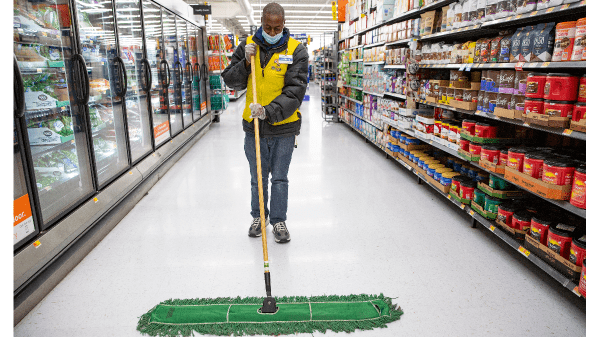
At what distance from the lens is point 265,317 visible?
1.97m

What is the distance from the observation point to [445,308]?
2.15 m

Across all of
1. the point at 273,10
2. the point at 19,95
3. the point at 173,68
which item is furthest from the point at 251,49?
the point at 173,68

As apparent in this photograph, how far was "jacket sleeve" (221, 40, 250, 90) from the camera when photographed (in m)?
2.63

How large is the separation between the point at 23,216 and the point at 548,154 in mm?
3263

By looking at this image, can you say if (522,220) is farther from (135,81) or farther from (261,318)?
(135,81)

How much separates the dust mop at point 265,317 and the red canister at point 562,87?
60.0 inches

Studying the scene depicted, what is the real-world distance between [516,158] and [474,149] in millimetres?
554

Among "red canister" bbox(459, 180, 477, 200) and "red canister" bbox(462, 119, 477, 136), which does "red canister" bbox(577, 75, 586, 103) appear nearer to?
"red canister" bbox(462, 119, 477, 136)

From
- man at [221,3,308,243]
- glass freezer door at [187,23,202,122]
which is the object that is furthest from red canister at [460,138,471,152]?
glass freezer door at [187,23,202,122]

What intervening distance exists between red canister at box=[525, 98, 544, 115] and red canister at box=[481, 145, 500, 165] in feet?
1.70

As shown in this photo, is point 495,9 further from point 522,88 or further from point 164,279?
point 164,279

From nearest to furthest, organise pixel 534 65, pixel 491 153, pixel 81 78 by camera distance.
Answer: pixel 534 65 < pixel 81 78 < pixel 491 153

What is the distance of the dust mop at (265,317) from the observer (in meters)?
1.94
